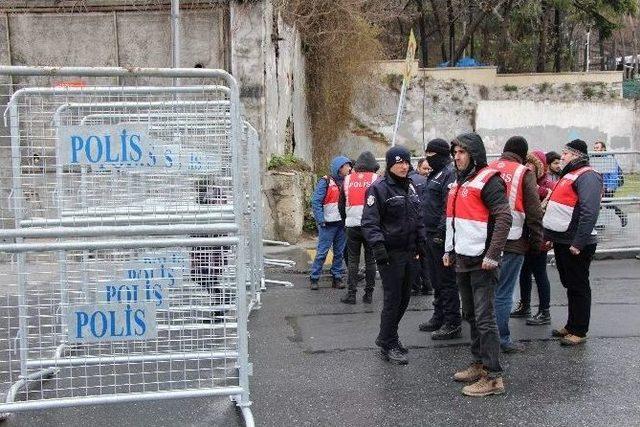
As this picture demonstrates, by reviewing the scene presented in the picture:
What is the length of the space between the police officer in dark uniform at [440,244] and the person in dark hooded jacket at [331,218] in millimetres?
2279

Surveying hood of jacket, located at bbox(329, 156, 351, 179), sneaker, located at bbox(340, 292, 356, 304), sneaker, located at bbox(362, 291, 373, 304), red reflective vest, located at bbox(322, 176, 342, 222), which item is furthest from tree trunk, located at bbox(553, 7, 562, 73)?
sneaker, located at bbox(340, 292, 356, 304)

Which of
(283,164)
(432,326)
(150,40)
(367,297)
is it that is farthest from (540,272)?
(150,40)

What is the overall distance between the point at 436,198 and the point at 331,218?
249cm

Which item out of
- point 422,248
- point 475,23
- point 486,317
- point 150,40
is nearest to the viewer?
point 486,317

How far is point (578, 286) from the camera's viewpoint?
6.76 m

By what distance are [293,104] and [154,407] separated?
483 inches

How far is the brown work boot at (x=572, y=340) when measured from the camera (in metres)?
6.77

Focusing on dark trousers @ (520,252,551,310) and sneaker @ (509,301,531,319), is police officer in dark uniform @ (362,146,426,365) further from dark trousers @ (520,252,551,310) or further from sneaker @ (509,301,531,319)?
sneaker @ (509,301,531,319)

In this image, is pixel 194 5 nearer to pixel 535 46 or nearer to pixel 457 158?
pixel 457 158

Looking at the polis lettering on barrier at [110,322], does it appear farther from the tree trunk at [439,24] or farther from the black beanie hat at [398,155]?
the tree trunk at [439,24]

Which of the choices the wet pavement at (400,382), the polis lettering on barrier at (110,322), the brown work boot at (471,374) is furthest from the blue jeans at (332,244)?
the polis lettering on barrier at (110,322)

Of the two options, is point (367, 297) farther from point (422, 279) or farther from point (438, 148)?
point (438, 148)

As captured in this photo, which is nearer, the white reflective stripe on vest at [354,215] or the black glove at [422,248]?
the black glove at [422,248]

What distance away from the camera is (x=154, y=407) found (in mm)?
5293
